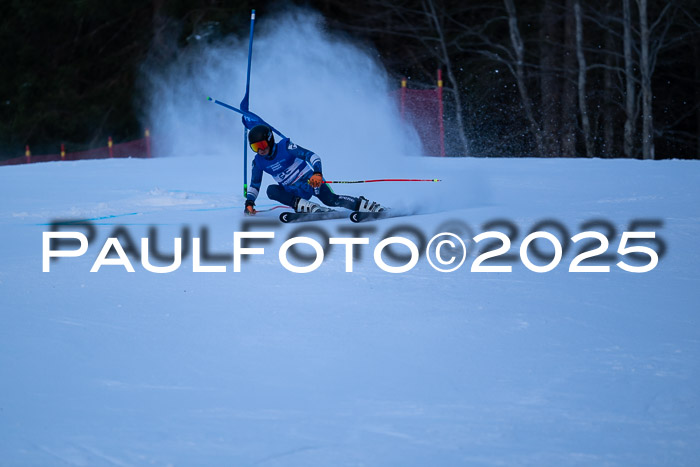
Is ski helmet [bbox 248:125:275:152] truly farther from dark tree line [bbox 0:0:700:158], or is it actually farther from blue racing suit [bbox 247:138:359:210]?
dark tree line [bbox 0:0:700:158]

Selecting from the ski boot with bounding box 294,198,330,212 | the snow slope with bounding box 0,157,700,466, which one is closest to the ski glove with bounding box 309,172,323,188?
the ski boot with bounding box 294,198,330,212

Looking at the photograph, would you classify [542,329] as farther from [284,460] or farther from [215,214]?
[215,214]

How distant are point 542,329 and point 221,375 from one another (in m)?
1.99

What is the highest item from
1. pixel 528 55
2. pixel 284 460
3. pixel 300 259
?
pixel 528 55

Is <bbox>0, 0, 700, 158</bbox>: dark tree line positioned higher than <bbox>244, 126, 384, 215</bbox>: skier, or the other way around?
<bbox>0, 0, 700, 158</bbox>: dark tree line

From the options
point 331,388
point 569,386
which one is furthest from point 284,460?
point 569,386

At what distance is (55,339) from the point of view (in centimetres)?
526

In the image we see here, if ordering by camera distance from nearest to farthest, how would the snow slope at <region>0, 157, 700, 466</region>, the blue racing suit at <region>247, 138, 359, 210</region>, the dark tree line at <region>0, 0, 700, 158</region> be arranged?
the snow slope at <region>0, 157, 700, 466</region> → the blue racing suit at <region>247, 138, 359, 210</region> → the dark tree line at <region>0, 0, 700, 158</region>

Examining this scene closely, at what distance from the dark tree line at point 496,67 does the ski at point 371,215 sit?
42.2ft

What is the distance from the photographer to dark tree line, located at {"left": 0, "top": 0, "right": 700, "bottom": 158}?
23578 mm

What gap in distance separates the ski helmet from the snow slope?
0.79 metres

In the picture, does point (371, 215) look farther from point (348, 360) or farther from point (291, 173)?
point (348, 360)

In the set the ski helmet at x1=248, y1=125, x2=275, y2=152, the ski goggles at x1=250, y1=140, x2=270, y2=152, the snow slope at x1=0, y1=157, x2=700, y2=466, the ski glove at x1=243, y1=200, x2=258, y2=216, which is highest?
the ski helmet at x1=248, y1=125, x2=275, y2=152

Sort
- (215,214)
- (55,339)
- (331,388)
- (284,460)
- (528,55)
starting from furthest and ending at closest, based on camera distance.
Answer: (528,55) < (215,214) < (55,339) < (331,388) < (284,460)
